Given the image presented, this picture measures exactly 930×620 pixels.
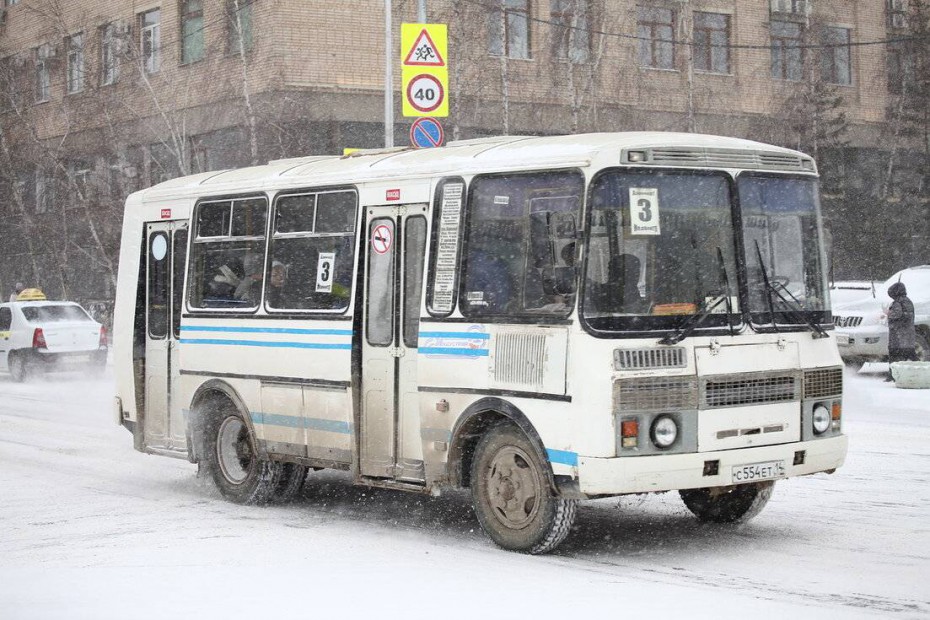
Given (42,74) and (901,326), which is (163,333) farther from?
(42,74)

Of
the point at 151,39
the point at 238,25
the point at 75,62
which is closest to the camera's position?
the point at 238,25

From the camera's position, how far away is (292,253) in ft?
37.0

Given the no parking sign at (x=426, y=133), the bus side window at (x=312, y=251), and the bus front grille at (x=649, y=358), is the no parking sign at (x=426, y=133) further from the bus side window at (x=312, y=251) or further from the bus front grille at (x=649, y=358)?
the bus front grille at (x=649, y=358)

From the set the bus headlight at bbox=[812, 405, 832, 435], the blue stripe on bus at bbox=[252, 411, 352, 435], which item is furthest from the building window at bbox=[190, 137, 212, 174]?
the bus headlight at bbox=[812, 405, 832, 435]

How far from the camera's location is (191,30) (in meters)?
38.4

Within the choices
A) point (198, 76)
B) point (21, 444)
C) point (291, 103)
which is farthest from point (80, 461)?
point (198, 76)

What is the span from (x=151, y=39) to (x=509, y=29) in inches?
415

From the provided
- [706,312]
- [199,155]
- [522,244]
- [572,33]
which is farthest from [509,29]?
[706,312]

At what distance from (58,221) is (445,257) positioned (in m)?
36.2

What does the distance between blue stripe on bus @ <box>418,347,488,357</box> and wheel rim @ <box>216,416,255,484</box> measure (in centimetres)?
256

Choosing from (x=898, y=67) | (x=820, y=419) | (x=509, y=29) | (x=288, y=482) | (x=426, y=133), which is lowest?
(x=288, y=482)

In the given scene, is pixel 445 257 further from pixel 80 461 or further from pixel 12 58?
pixel 12 58

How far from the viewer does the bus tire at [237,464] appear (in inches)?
458

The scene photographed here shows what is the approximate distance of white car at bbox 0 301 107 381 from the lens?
27844 millimetres
